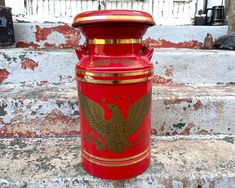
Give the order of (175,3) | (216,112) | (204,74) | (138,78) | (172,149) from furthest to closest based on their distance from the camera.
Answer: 1. (175,3)
2. (204,74)
3. (216,112)
4. (172,149)
5. (138,78)

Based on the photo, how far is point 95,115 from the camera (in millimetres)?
827

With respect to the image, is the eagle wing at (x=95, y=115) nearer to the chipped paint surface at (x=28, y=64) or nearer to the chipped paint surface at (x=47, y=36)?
the chipped paint surface at (x=28, y=64)

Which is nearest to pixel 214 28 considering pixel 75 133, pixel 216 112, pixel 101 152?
pixel 216 112

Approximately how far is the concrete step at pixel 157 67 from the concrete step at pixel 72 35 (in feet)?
1.31

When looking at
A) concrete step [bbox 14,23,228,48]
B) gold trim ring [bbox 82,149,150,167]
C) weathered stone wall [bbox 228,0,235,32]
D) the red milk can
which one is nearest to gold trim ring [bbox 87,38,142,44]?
the red milk can

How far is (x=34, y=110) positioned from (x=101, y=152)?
445 millimetres

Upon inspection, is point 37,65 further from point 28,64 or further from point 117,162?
point 117,162

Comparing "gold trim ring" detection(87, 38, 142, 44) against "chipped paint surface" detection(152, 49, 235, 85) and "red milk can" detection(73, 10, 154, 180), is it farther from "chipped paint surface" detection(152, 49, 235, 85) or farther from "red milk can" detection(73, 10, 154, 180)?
"chipped paint surface" detection(152, 49, 235, 85)

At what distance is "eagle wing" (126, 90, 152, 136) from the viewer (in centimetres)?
82

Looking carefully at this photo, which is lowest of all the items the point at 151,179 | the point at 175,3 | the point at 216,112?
the point at 151,179

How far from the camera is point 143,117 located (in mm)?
856

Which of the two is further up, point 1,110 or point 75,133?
point 1,110

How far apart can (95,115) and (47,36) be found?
1.20m

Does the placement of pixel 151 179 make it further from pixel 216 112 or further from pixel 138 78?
pixel 216 112
